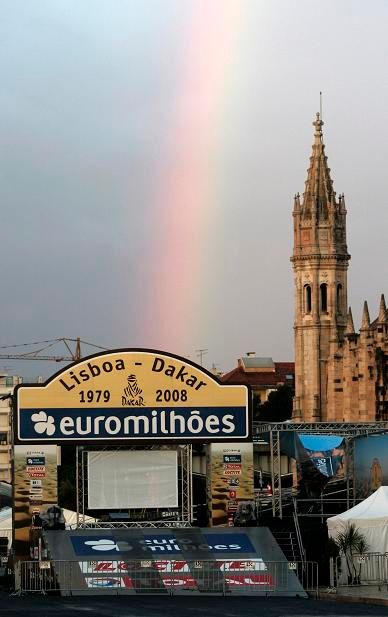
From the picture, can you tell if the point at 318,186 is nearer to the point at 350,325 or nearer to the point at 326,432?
the point at 350,325

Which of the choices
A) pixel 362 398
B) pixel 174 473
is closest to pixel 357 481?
pixel 174 473

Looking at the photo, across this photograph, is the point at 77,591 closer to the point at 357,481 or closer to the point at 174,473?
the point at 174,473

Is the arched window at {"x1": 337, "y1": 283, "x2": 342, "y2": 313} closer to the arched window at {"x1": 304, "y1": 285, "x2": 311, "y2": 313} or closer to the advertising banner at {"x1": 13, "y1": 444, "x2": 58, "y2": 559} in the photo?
the arched window at {"x1": 304, "y1": 285, "x2": 311, "y2": 313}

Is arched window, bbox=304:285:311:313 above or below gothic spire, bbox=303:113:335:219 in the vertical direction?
below

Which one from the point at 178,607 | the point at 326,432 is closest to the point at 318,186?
the point at 326,432

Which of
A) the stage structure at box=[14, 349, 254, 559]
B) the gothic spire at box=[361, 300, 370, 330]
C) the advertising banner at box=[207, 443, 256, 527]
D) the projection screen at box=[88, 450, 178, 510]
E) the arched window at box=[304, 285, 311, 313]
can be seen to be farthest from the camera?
the arched window at box=[304, 285, 311, 313]

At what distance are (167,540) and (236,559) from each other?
136 inches

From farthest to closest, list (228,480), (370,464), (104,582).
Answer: (370,464) < (228,480) < (104,582)

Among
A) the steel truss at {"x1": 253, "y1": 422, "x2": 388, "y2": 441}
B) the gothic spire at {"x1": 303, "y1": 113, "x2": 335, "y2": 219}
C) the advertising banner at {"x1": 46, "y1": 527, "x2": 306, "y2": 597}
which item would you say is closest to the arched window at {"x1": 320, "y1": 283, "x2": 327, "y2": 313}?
the gothic spire at {"x1": 303, "y1": 113, "x2": 335, "y2": 219}

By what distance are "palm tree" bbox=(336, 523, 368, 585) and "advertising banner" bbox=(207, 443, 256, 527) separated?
523 cm

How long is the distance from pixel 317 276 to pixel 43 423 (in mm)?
96221

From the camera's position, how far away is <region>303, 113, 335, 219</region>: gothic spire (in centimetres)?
14925

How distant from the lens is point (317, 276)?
14788cm

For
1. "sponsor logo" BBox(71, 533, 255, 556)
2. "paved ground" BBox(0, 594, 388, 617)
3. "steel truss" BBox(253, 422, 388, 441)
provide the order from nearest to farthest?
"paved ground" BBox(0, 594, 388, 617) → "sponsor logo" BBox(71, 533, 255, 556) → "steel truss" BBox(253, 422, 388, 441)
